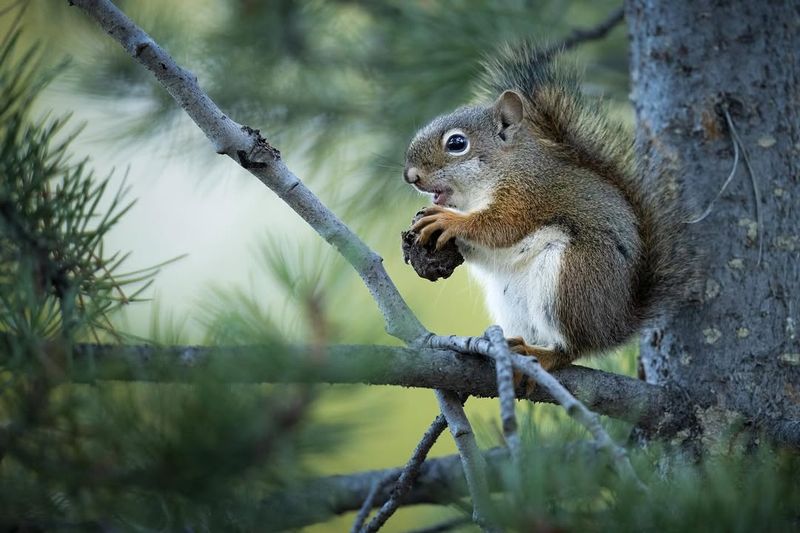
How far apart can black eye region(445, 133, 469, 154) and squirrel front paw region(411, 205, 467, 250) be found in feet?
1.09

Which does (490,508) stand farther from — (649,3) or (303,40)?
(303,40)

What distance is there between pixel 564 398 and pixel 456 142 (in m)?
1.35

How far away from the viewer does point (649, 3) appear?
194cm

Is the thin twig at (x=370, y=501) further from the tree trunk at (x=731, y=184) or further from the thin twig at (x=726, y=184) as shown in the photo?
the thin twig at (x=726, y=184)

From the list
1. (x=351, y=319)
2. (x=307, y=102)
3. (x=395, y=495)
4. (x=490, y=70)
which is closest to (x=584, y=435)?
(x=395, y=495)

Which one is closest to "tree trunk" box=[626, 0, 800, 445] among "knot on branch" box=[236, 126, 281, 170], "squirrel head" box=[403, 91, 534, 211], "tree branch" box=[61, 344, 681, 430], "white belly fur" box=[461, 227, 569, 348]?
"white belly fur" box=[461, 227, 569, 348]

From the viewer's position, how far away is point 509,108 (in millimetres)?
2203

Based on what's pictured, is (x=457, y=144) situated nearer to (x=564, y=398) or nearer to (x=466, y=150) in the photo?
(x=466, y=150)

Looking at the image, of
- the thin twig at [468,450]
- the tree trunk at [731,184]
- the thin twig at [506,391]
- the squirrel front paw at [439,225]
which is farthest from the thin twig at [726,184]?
the thin twig at [506,391]

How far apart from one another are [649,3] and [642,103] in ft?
0.68

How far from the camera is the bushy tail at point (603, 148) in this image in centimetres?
179

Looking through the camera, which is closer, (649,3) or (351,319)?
(351,319)

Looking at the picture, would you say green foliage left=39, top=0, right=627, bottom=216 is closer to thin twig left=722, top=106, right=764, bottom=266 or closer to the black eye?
the black eye

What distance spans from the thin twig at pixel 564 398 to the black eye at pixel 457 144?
98cm
